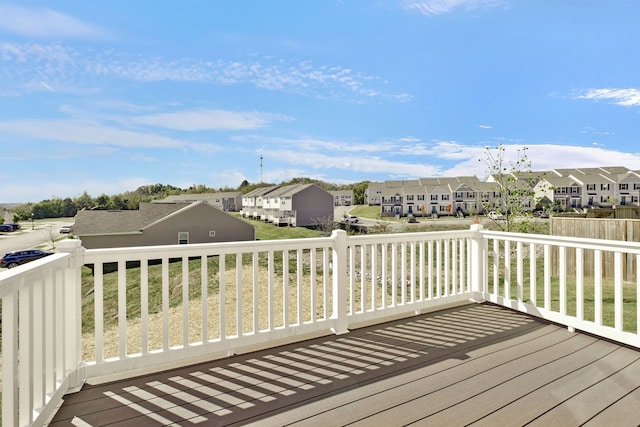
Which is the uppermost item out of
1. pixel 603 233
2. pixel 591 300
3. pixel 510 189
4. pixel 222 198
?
pixel 222 198

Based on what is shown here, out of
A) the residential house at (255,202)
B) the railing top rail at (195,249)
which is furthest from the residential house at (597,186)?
the railing top rail at (195,249)

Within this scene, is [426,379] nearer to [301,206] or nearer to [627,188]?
[301,206]

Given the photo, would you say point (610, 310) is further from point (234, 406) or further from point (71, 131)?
point (71, 131)

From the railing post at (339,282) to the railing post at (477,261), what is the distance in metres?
1.69

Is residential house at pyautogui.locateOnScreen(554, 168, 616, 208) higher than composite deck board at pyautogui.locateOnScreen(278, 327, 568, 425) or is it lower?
higher

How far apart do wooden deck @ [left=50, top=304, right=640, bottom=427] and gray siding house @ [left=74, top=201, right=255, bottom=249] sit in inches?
759

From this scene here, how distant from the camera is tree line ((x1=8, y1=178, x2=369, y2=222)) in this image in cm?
2227

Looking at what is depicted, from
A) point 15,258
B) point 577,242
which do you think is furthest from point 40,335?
point 15,258

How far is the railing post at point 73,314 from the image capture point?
2.08 m

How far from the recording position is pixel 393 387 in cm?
212

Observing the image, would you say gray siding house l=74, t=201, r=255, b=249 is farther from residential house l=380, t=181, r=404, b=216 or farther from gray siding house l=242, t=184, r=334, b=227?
residential house l=380, t=181, r=404, b=216

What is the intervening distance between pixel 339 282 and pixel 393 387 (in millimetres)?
986

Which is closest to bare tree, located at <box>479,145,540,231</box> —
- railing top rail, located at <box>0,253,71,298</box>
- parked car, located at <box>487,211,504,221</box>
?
parked car, located at <box>487,211,504,221</box>

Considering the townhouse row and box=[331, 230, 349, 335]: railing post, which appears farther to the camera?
the townhouse row
